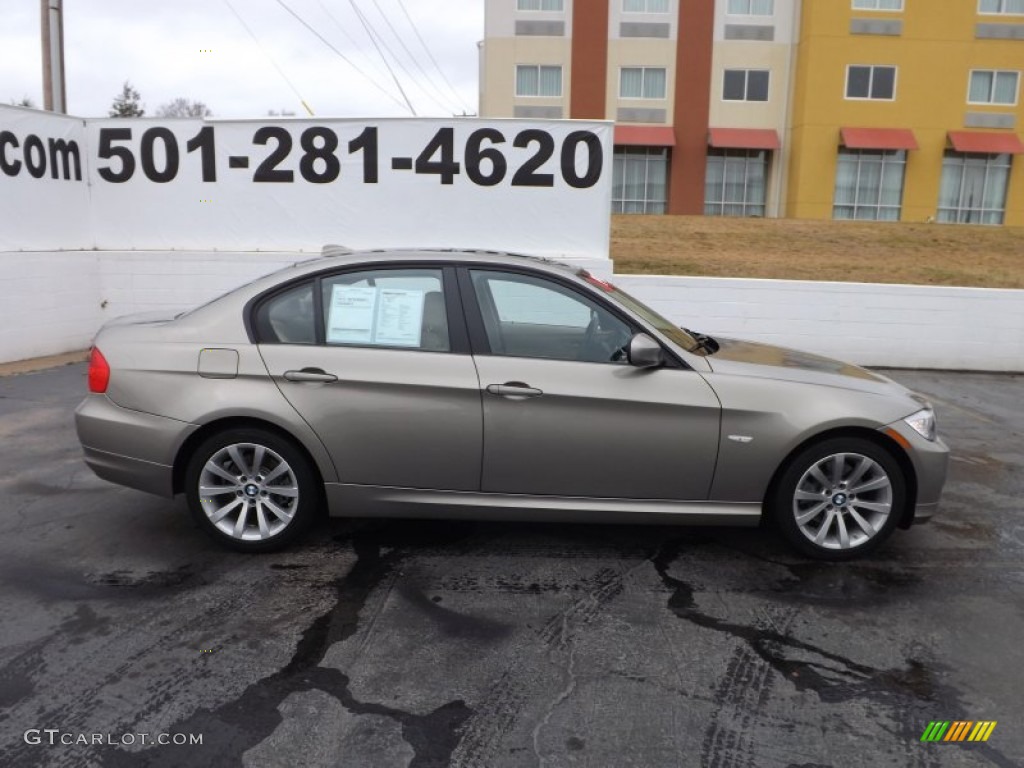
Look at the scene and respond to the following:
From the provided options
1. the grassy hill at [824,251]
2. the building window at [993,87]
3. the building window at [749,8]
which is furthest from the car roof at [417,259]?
the building window at [993,87]

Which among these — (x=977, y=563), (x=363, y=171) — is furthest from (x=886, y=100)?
(x=977, y=563)

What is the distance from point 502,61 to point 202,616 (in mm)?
31685

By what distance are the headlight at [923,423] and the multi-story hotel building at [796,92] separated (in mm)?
29149

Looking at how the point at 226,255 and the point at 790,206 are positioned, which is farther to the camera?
the point at 790,206

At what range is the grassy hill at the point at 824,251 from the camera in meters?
18.0

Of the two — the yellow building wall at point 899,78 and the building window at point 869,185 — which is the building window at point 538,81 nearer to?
the yellow building wall at point 899,78

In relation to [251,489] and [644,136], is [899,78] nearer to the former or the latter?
[644,136]

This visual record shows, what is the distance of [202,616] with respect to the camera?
3.79m

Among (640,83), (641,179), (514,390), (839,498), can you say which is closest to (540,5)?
(640,83)

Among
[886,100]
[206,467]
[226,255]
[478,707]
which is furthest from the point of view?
[886,100]

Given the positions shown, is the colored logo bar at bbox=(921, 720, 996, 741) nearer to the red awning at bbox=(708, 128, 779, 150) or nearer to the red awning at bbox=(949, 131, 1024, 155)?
the red awning at bbox=(708, 128, 779, 150)

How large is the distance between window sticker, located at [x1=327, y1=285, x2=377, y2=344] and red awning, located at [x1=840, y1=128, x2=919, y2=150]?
30600 mm

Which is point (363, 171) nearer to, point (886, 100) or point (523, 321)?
point (523, 321)

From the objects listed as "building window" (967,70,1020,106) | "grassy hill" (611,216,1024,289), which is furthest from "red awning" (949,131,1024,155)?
"grassy hill" (611,216,1024,289)
